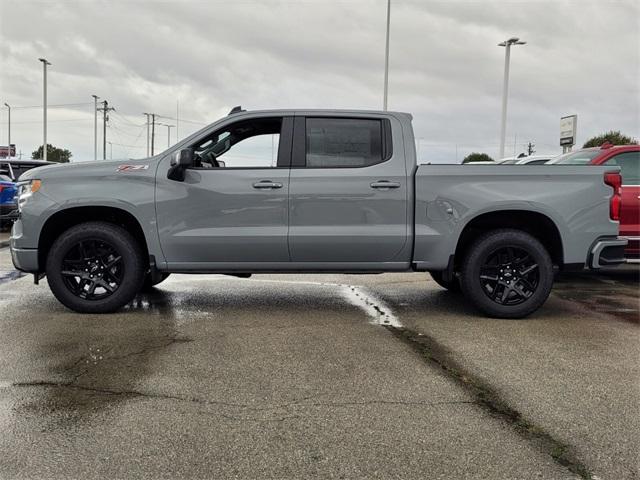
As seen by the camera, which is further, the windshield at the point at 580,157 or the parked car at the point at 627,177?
the windshield at the point at 580,157

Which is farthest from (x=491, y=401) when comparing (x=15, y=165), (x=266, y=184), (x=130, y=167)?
(x=15, y=165)

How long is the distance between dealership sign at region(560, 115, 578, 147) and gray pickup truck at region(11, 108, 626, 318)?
29175mm

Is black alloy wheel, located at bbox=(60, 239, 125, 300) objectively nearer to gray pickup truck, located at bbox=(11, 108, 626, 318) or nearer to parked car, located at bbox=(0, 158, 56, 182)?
gray pickup truck, located at bbox=(11, 108, 626, 318)

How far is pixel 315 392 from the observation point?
3.76 meters

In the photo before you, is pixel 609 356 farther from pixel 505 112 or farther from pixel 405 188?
pixel 505 112

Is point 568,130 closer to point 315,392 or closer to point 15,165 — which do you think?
point 15,165

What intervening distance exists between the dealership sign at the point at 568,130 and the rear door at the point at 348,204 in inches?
1177

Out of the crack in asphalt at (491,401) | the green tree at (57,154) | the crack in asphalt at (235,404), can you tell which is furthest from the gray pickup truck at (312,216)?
the green tree at (57,154)

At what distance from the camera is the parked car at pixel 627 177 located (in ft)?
25.6

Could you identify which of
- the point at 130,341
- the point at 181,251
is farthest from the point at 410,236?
→ the point at 130,341

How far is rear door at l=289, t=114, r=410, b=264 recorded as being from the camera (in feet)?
18.7

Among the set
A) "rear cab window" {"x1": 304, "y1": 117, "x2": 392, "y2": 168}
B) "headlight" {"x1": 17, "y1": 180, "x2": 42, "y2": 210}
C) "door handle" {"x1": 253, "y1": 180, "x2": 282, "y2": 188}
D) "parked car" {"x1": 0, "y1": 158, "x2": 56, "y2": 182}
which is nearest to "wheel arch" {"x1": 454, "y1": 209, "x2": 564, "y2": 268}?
"rear cab window" {"x1": 304, "y1": 117, "x2": 392, "y2": 168}

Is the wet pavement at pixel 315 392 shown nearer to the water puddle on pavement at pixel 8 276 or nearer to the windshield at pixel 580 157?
the water puddle on pavement at pixel 8 276

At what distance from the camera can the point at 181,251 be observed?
577cm
